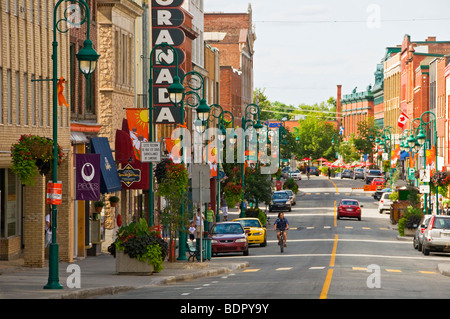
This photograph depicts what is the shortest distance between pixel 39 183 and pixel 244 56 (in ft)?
275

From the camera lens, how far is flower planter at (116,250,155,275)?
2767 cm

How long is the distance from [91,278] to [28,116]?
286 inches

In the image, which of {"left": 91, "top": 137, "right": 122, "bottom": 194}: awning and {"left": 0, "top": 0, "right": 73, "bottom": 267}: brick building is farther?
{"left": 91, "top": 137, "right": 122, "bottom": 194}: awning

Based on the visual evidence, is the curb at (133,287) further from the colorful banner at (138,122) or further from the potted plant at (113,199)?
the colorful banner at (138,122)

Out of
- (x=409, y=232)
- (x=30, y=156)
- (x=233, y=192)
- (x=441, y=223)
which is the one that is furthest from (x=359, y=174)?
(x=30, y=156)

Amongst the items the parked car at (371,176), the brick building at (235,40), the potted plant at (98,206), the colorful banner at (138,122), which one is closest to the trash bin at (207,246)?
the potted plant at (98,206)

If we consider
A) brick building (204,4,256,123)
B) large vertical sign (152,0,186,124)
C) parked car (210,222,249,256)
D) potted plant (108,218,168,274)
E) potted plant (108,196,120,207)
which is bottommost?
parked car (210,222,249,256)

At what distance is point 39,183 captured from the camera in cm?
3077

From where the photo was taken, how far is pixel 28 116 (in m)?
31.1

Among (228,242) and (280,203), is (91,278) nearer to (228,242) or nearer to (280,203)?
(228,242)

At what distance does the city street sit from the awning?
242 inches

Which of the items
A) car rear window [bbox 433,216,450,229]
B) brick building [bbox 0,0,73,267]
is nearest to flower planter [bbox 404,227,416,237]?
car rear window [bbox 433,216,450,229]

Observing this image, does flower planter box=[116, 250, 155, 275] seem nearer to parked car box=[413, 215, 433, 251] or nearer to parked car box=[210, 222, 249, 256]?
parked car box=[210, 222, 249, 256]
